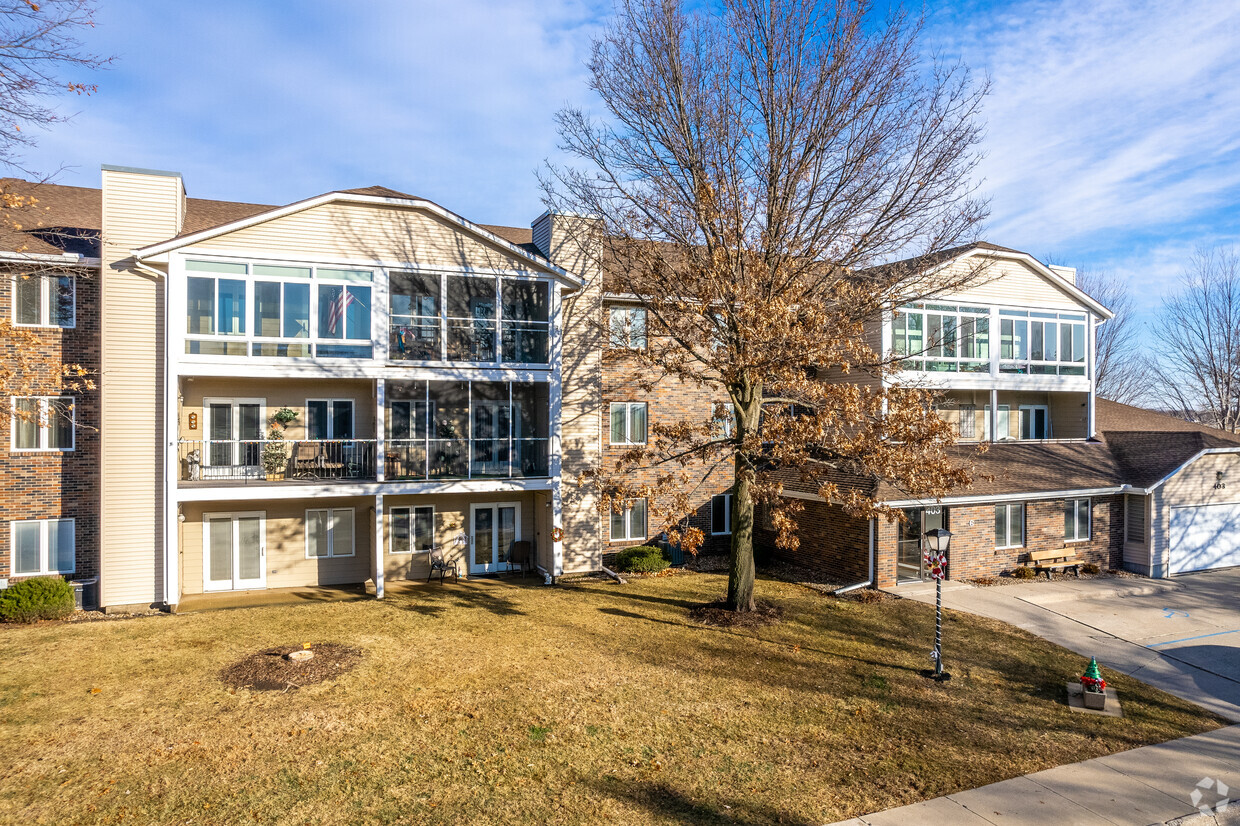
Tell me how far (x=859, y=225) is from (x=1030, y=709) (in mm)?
9063

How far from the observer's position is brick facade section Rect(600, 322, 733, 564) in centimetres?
1944

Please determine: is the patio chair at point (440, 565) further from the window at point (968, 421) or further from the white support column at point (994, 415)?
A: the white support column at point (994, 415)

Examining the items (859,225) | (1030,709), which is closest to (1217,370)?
(859,225)

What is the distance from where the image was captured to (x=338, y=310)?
15172 mm

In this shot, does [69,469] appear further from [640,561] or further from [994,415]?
[994,415]

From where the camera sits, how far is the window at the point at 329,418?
641 inches

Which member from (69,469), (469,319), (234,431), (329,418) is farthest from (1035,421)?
(69,469)

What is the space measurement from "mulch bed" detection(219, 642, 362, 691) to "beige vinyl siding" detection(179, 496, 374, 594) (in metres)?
4.87

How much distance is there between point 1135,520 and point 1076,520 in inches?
78.8

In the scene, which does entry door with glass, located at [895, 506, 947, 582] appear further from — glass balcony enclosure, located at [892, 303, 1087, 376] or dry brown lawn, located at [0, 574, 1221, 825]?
glass balcony enclosure, located at [892, 303, 1087, 376]

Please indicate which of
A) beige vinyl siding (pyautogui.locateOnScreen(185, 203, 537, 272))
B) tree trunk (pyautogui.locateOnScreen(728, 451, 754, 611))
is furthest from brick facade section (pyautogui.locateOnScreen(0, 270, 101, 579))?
tree trunk (pyautogui.locateOnScreen(728, 451, 754, 611))

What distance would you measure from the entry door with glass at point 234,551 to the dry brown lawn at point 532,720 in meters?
2.15

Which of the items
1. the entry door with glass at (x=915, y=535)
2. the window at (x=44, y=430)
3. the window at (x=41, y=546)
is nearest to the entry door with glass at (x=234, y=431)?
the window at (x=44, y=430)

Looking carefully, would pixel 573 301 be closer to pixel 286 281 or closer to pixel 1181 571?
pixel 286 281
